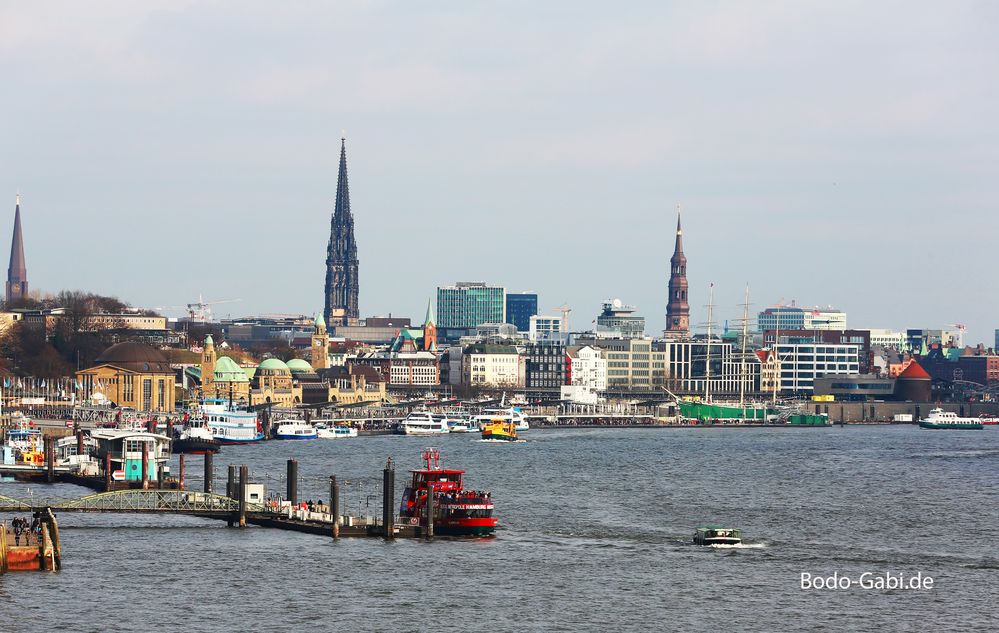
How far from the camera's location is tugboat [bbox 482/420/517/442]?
167000 millimetres

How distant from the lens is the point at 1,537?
59.5m

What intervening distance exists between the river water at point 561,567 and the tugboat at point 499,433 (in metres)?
62.5

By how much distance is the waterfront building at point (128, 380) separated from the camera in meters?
186

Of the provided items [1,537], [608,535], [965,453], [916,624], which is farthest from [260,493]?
[965,453]

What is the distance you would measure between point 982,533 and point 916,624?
930 inches

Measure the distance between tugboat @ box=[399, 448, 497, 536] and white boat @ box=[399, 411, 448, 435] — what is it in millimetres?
110088

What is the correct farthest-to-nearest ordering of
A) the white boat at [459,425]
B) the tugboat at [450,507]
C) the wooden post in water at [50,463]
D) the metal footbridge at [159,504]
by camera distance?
the white boat at [459,425] < the wooden post in water at [50,463] < the metal footbridge at [159,504] < the tugboat at [450,507]

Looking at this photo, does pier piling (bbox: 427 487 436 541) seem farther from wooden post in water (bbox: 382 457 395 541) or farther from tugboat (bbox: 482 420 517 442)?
tugboat (bbox: 482 420 517 442)

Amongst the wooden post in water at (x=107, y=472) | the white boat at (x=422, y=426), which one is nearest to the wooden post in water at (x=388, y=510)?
the wooden post in water at (x=107, y=472)

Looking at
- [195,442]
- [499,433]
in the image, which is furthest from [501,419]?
[195,442]

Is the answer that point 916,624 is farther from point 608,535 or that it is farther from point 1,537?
point 1,537

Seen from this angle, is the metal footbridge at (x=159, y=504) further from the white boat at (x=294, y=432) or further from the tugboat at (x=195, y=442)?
the white boat at (x=294, y=432)

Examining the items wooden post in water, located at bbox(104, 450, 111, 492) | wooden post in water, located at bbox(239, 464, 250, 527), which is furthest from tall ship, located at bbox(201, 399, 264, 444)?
wooden post in water, located at bbox(239, 464, 250, 527)

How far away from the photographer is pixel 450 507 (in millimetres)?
71812
